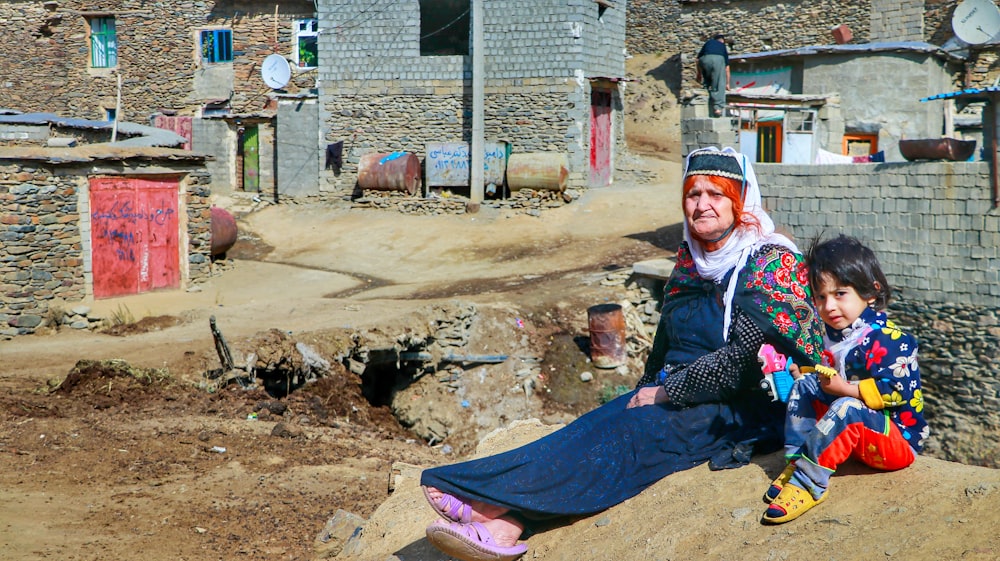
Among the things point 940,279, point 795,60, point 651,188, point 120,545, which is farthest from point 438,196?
point 120,545

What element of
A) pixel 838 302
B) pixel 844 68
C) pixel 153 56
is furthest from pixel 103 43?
pixel 838 302

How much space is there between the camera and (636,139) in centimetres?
2617

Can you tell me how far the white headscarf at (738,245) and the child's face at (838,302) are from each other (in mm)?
169

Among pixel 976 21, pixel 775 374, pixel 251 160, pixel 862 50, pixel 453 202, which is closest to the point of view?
pixel 775 374

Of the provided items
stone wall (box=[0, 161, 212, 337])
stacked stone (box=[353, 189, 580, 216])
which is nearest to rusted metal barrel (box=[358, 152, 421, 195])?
stacked stone (box=[353, 189, 580, 216])

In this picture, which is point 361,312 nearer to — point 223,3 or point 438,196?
point 438,196

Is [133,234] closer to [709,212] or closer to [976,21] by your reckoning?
[709,212]

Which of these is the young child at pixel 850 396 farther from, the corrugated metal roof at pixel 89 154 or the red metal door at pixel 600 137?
the red metal door at pixel 600 137

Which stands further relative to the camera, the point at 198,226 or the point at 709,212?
the point at 198,226

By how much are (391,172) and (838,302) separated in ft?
54.4

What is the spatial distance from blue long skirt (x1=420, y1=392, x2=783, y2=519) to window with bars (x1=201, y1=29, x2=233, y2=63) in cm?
2420

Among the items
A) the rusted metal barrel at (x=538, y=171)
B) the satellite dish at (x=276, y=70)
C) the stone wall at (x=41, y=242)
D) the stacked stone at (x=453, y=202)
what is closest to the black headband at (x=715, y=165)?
the stone wall at (x=41, y=242)

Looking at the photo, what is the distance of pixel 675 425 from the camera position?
11.2 feet

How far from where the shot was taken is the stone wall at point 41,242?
11125mm
